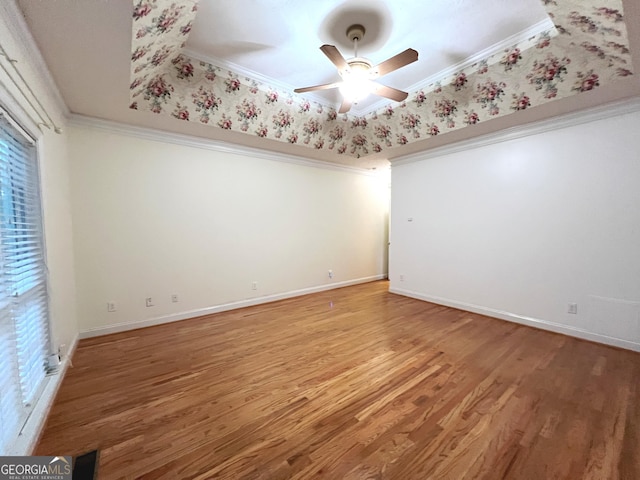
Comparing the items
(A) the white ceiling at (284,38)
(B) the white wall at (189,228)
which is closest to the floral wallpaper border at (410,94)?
(A) the white ceiling at (284,38)

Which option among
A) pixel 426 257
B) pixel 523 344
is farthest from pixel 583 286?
pixel 426 257

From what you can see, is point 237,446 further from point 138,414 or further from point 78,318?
point 78,318

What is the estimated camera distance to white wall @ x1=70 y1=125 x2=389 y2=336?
2883 mm

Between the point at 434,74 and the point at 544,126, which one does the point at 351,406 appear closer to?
the point at 434,74

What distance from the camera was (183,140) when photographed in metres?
3.36

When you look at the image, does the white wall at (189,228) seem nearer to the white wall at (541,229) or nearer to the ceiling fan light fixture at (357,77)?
the white wall at (541,229)

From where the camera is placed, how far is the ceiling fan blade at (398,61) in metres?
1.87

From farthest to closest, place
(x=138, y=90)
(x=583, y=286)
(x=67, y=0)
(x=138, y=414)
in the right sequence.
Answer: (x=583, y=286)
(x=138, y=90)
(x=138, y=414)
(x=67, y=0)

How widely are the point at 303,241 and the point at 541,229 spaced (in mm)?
3364

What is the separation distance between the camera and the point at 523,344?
2.71 meters

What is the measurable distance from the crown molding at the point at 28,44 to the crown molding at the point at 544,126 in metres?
4.36

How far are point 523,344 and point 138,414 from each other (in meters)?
3.52

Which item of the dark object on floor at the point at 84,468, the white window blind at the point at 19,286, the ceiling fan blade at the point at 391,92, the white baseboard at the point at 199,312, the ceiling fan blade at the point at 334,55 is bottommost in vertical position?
the dark object on floor at the point at 84,468

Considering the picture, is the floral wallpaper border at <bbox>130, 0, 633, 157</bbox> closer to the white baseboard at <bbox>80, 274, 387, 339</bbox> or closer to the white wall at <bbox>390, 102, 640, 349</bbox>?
the white wall at <bbox>390, 102, 640, 349</bbox>
